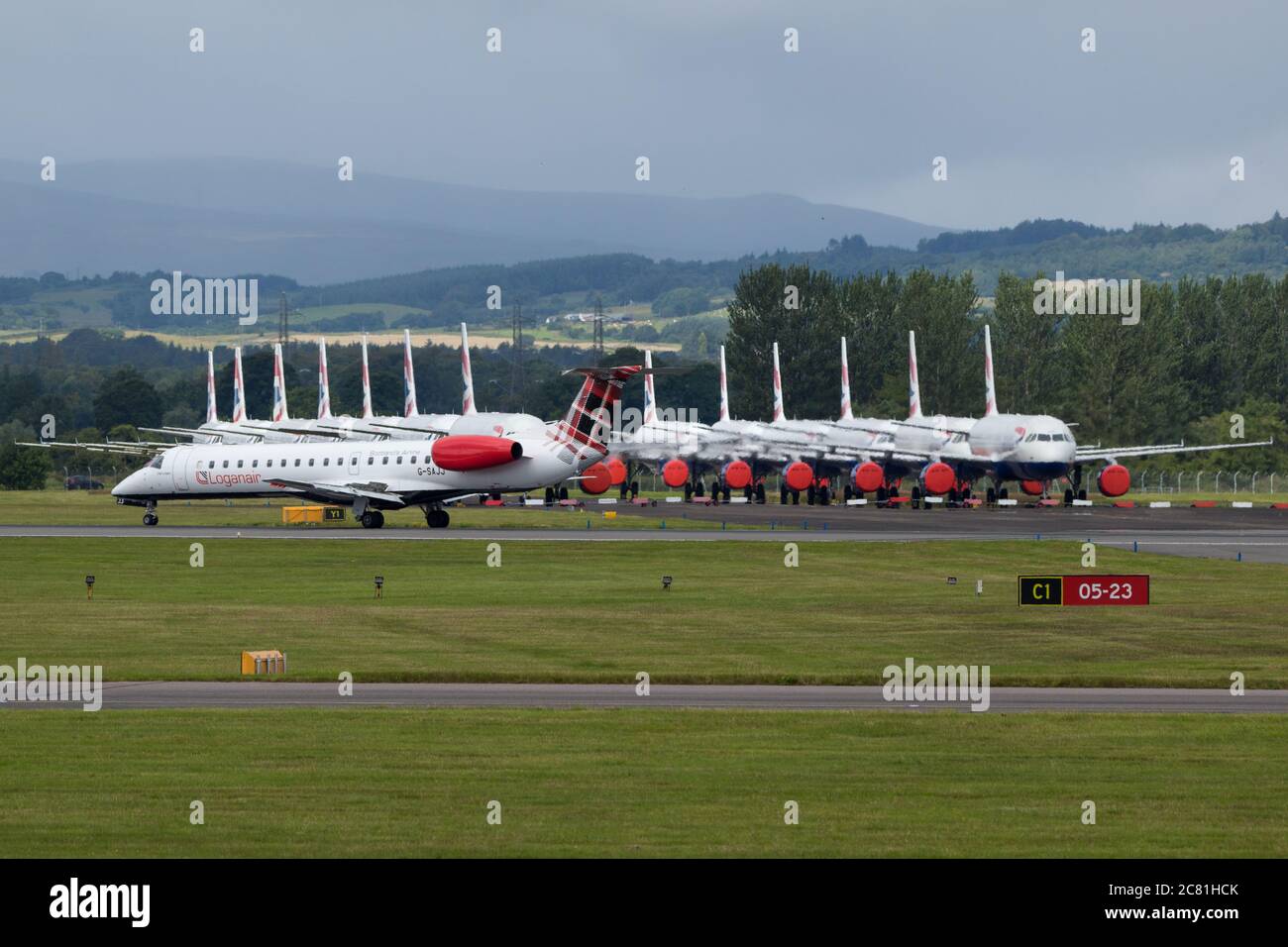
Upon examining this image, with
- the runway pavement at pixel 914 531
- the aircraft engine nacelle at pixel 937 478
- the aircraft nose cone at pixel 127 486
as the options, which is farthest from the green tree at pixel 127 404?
the aircraft engine nacelle at pixel 937 478

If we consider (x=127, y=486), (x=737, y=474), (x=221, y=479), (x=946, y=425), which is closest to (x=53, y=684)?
(x=221, y=479)

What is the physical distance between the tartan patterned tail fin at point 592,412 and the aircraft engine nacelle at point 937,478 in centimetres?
2791

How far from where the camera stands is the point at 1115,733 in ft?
90.9

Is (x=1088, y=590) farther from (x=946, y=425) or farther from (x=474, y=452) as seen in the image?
(x=946, y=425)

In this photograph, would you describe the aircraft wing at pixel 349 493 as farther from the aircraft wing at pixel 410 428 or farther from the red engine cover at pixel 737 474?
the red engine cover at pixel 737 474

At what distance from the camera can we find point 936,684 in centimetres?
3325

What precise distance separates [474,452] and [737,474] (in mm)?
41031

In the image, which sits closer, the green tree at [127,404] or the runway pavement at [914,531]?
the runway pavement at [914,531]

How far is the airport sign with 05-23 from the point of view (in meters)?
Result: 47.2

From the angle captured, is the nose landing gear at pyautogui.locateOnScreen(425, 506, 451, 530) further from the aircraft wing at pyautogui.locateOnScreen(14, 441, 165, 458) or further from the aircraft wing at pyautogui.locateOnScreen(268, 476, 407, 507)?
the aircraft wing at pyautogui.locateOnScreen(14, 441, 165, 458)

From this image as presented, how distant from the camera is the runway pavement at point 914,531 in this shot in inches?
2815
